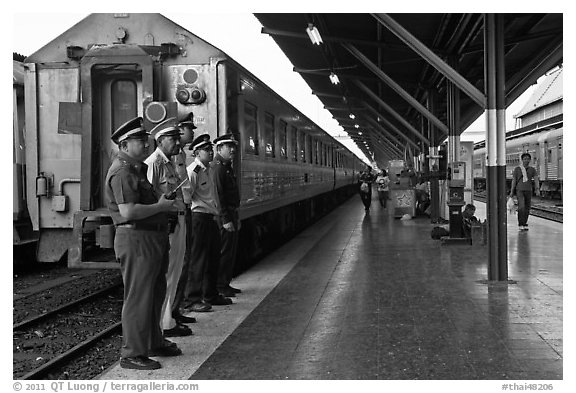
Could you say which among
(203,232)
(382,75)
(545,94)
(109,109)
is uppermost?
(545,94)

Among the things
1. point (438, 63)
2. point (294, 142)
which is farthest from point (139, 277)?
point (294, 142)

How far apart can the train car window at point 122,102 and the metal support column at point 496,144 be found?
13.1 ft

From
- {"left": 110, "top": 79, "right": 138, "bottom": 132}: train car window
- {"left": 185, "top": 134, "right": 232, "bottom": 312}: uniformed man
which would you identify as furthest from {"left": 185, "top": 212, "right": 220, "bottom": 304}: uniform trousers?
{"left": 110, "top": 79, "right": 138, "bottom": 132}: train car window

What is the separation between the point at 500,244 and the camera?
24.9 ft

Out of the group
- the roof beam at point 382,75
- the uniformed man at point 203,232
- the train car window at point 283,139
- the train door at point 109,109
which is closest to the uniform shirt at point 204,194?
the uniformed man at point 203,232

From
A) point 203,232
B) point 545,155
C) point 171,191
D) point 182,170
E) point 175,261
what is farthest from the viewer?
point 545,155

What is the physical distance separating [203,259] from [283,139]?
523 cm

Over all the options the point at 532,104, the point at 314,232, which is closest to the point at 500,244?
the point at 314,232

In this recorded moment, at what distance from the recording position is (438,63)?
793 centimetres

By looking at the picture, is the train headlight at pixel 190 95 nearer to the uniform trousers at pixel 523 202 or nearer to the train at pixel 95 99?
the train at pixel 95 99

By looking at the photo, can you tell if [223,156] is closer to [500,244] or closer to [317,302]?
[317,302]

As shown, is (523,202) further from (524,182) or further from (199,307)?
(199,307)

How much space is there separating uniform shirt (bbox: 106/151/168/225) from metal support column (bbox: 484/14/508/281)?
445 cm
